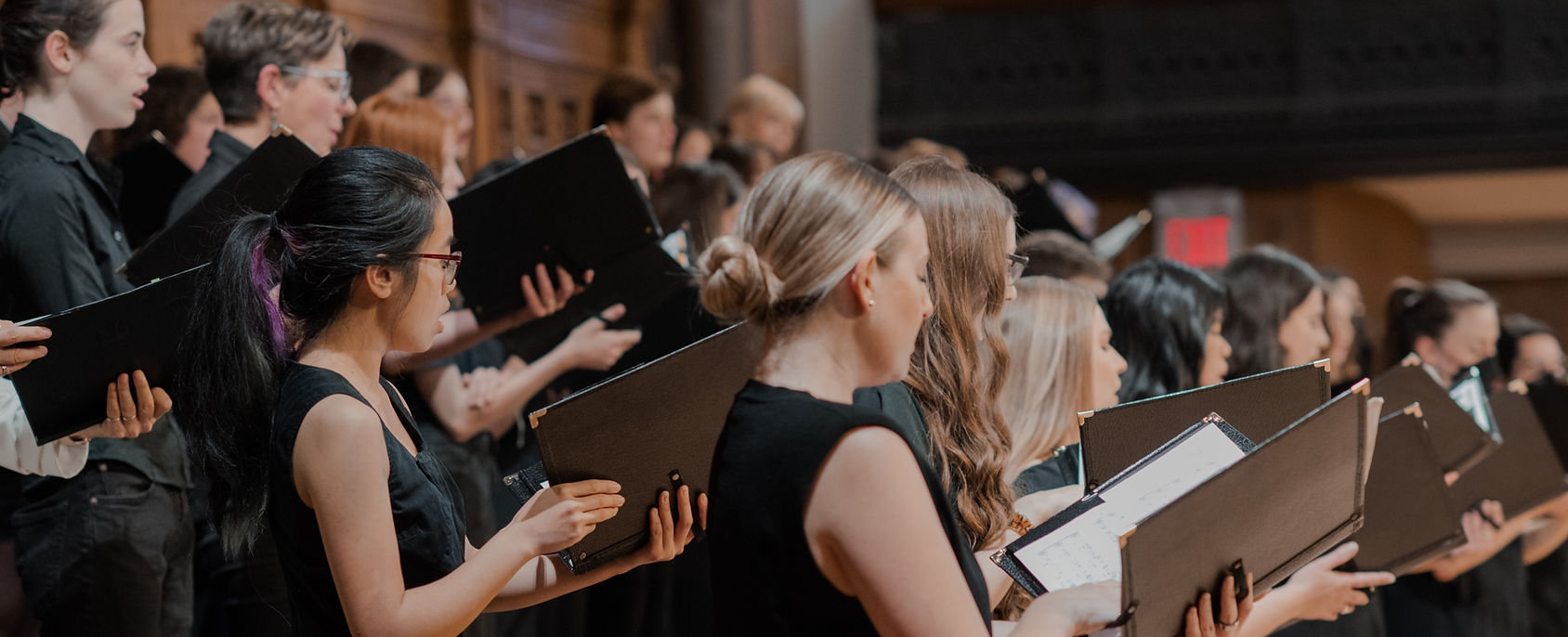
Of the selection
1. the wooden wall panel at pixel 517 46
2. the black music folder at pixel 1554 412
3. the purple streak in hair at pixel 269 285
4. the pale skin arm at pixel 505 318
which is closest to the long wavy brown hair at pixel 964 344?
the purple streak in hair at pixel 269 285

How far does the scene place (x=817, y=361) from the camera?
1.40m

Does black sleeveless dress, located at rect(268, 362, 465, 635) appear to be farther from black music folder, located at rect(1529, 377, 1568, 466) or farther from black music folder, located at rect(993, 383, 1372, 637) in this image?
black music folder, located at rect(1529, 377, 1568, 466)

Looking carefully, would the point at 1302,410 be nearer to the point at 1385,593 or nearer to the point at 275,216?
the point at 275,216

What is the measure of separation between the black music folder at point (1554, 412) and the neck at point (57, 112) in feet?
10.9

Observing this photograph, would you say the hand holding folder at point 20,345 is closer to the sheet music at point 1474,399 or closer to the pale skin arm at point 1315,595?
the pale skin arm at point 1315,595

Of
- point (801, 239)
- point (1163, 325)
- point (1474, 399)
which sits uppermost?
point (801, 239)

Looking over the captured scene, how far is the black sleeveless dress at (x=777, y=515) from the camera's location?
1.32 meters

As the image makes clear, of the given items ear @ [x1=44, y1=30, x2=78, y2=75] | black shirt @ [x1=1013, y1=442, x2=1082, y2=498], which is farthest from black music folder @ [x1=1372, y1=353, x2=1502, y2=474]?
ear @ [x1=44, y1=30, x2=78, y2=75]

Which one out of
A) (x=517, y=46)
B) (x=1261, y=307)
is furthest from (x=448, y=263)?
(x=517, y=46)

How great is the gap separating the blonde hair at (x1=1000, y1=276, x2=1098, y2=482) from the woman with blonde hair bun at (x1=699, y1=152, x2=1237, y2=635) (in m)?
0.87

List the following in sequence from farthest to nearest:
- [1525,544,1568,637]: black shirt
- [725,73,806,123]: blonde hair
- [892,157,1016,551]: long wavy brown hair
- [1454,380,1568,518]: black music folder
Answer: [725,73,806,123]: blonde hair
[1525,544,1568,637]: black shirt
[1454,380,1568,518]: black music folder
[892,157,1016,551]: long wavy brown hair

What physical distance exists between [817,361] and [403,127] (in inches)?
67.3

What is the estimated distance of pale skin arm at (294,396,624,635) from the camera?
154 cm

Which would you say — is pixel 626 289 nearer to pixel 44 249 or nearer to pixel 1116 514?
pixel 44 249
